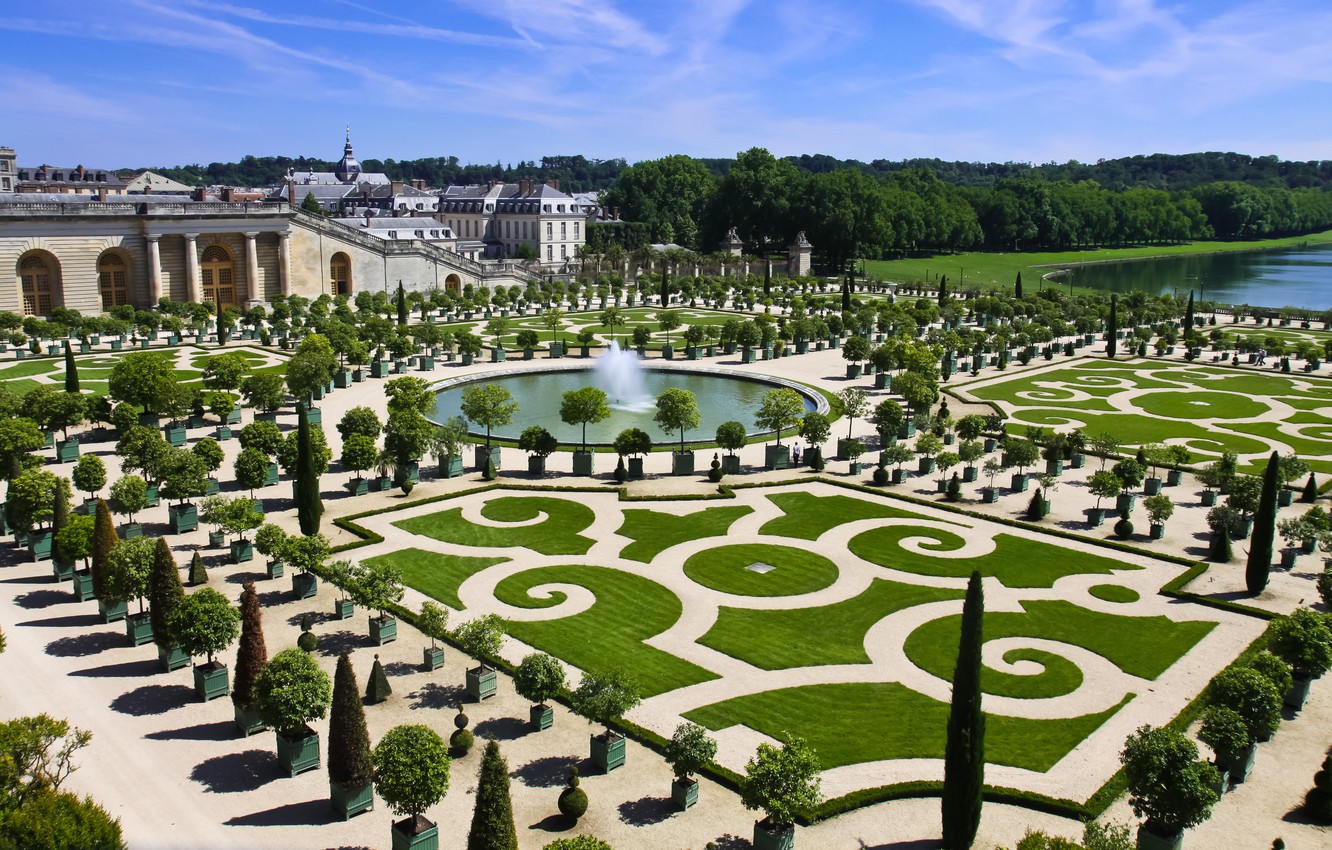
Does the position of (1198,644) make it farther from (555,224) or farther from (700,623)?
(555,224)

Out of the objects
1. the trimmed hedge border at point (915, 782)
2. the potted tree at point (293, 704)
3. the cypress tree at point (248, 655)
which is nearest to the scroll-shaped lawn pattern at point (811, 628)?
the trimmed hedge border at point (915, 782)

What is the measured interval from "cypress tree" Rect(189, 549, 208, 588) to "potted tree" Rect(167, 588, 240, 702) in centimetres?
625

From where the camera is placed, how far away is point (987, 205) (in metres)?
186

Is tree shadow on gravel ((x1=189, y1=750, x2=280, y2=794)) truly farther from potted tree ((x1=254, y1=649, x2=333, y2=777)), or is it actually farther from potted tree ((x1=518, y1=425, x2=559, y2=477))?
potted tree ((x1=518, y1=425, x2=559, y2=477))

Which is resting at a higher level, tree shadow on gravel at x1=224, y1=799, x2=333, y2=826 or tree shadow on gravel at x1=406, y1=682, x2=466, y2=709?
tree shadow on gravel at x1=406, y1=682, x2=466, y2=709

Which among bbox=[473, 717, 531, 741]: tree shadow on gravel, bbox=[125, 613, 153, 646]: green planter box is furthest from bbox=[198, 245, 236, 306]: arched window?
bbox=[473, 717, 531, 741]: tree shadow on gravel

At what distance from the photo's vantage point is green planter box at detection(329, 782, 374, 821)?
21.5 metres

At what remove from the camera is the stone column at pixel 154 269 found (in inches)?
3553

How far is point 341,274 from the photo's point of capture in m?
106

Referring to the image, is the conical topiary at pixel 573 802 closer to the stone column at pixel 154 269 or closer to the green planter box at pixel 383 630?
the green planter box at pixel 383 630

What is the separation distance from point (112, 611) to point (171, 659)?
4.48 metres

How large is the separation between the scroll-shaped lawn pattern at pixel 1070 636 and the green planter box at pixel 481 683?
11.5 m

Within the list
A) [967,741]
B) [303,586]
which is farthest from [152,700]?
[967,741]

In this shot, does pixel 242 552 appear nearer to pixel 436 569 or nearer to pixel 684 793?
pixel 436 569
